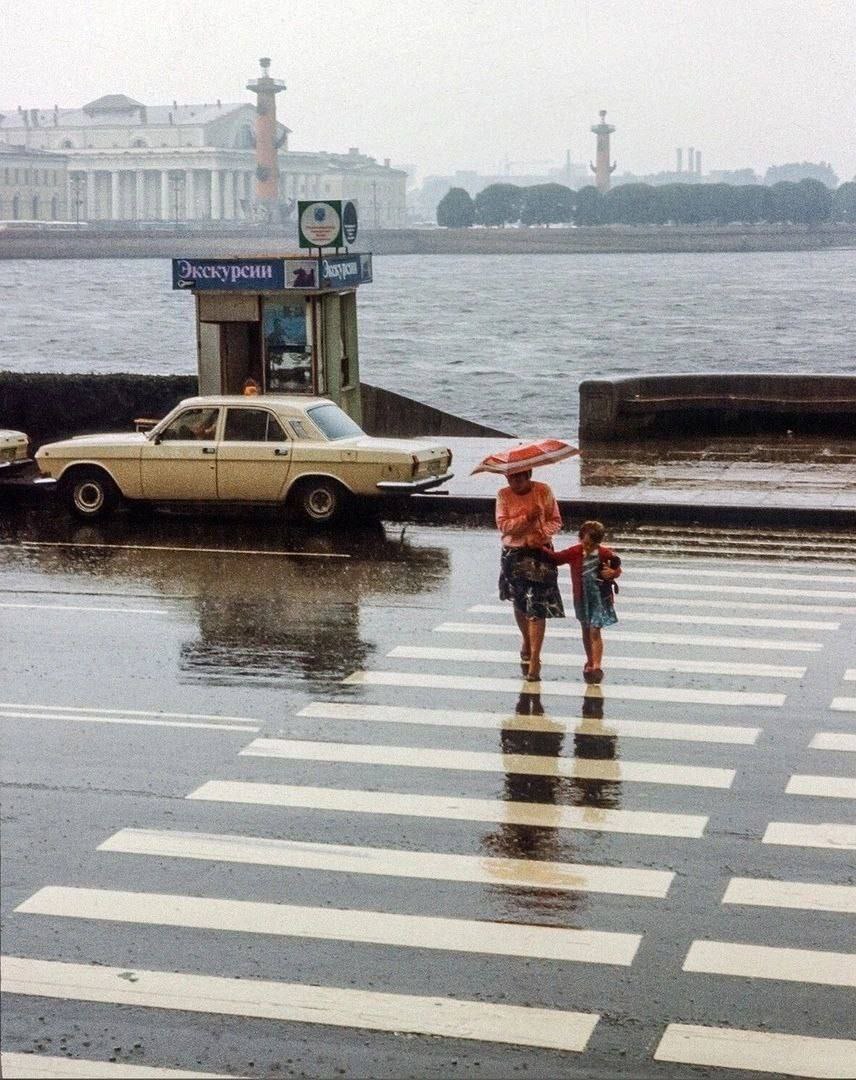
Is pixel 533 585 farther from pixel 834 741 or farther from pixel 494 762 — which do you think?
pixel 834 741

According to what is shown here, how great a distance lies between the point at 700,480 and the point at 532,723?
1119 cm

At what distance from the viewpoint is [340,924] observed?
7305 mm

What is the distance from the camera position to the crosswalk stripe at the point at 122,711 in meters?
10.7

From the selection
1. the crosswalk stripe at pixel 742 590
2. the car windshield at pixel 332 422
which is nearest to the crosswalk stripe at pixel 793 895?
the crosswalk stripe at pixel 742 590

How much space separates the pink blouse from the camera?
11883 millimetres

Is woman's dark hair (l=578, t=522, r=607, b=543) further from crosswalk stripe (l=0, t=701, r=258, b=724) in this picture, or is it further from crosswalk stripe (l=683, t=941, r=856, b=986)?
crosswalk stripe (l=683, t=941, r=856, b=986)

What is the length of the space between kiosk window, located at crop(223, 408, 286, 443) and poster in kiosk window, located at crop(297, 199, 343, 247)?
6.07m

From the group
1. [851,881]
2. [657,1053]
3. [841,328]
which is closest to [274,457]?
[851,881]

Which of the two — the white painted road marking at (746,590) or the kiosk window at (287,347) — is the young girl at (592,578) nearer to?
the white painted road marking at (746,590)

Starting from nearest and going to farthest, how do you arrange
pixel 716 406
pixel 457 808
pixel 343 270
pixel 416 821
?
1. pixel 416 821
2. pixel 457 808
3. pixel 343 270
4. pixel 716 406

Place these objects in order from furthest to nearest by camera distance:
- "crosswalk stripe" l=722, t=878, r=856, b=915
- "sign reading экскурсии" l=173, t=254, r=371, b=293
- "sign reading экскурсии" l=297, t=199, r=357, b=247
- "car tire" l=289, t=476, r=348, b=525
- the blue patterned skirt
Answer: "sign reading экскурсии" l=297, t=199, r=357, b=247 → "sign reading экскурсии" l=173, t=254, r=371, b=293 → "car tire" l=289, t=476, r=348, b=525 → the blue patterned skirt → "crosswalk stripe" l=722, t=878, r=856, b=915

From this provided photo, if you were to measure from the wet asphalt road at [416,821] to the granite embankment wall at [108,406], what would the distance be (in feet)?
36.1

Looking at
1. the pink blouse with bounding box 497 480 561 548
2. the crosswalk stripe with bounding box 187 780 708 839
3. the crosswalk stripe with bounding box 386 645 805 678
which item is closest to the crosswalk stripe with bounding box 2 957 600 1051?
the crosswalk stripe with bounding box 187 780 708 839

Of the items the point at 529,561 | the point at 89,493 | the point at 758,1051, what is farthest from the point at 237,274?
the point at 758,1051
